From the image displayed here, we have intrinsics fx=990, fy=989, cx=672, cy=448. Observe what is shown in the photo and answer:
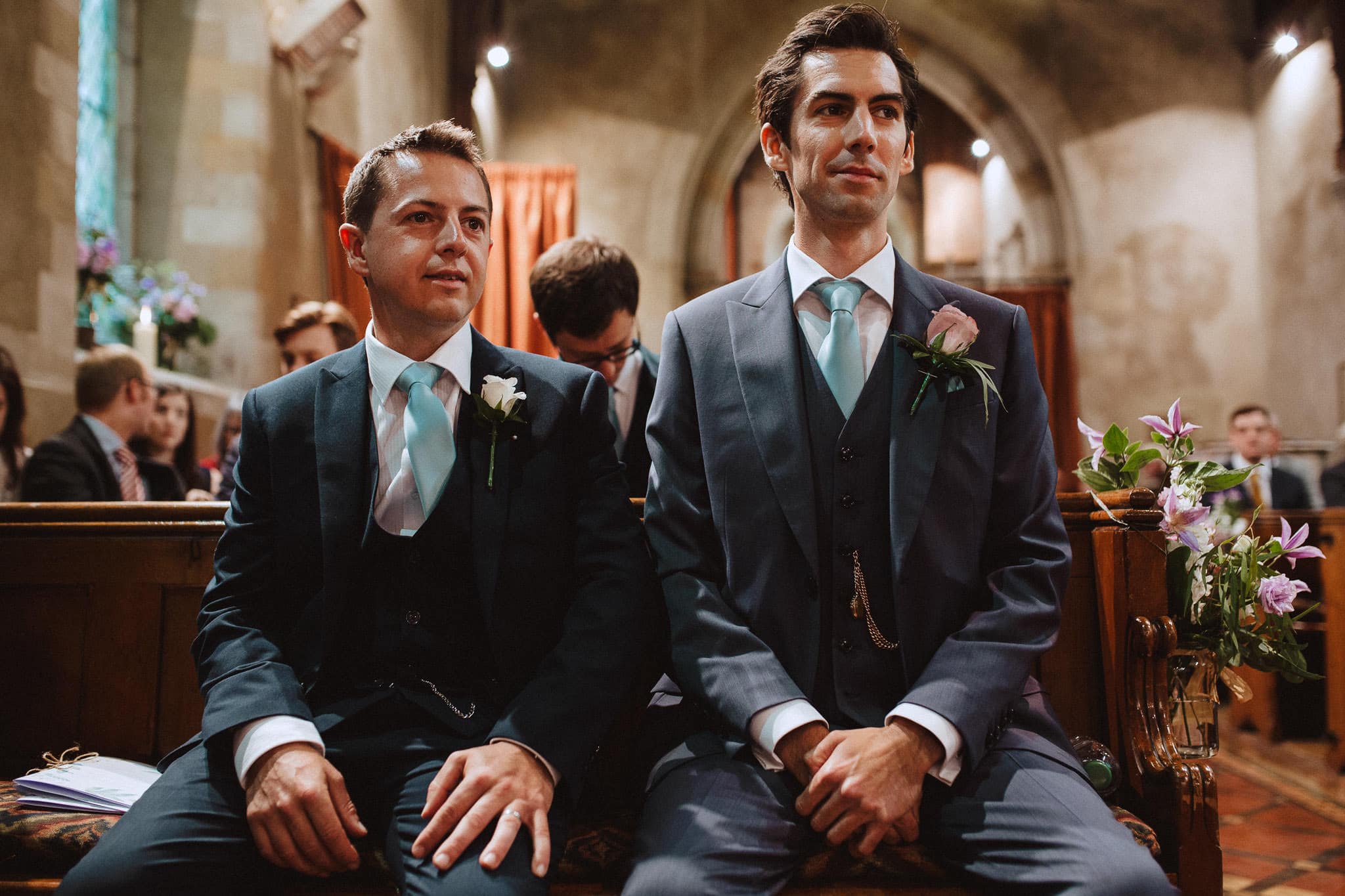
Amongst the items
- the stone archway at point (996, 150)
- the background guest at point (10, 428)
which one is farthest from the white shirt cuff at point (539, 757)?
the stone archway at point (996, 150)

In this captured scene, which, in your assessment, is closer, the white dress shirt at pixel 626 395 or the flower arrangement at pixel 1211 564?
the flower arrangement at pixel 1211 564

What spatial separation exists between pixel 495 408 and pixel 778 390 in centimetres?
52

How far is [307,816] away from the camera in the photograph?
1.54 metres

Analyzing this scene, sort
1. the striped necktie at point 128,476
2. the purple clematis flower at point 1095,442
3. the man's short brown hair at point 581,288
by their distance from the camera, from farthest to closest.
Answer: the striped necktie at point 128,476
the man's short brown hair at point 581,288
the purple clematis flower at point 1095,442

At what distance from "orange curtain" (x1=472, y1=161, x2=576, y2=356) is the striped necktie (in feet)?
13.0

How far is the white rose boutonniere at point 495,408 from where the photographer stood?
1.82 metres

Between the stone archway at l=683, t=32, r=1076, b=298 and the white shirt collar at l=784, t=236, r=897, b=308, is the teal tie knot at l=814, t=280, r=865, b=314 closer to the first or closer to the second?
the white shirt collar at l=784, t=236, r=897, b=308

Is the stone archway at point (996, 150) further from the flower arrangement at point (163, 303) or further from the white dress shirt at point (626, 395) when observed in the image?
the white dress shirt at point (626, 395)

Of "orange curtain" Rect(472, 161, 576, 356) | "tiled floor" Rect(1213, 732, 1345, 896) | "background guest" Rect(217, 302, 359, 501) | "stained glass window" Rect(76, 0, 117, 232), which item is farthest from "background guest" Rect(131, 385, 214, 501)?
"tiled floor" Rect(1213, 732, 1345, 896)

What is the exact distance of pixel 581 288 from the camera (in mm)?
2779

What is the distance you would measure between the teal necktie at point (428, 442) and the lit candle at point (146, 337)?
147 inches

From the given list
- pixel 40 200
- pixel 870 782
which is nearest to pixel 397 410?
pixel 870 782

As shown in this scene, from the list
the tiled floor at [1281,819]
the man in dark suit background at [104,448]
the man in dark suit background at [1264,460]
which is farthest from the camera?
the man in dark suit background at [1264,460]

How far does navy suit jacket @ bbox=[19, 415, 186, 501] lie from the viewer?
11.1 feet
